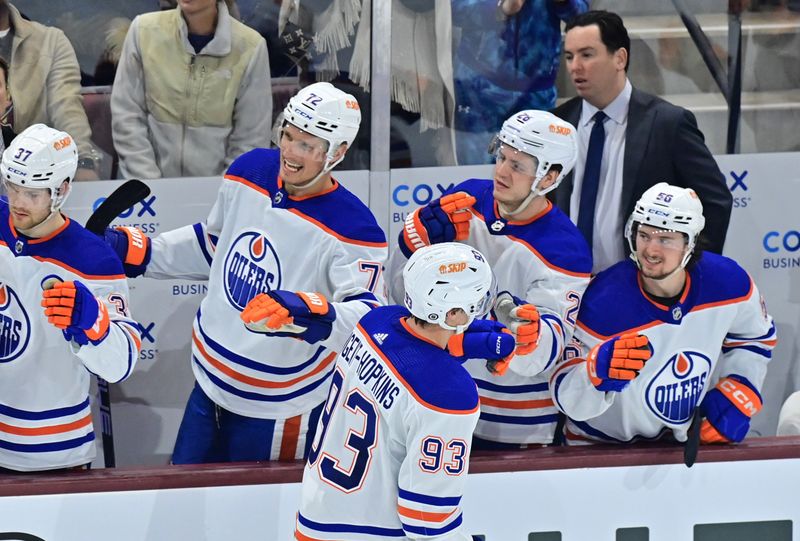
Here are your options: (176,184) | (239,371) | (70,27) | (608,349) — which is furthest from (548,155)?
(70,27)

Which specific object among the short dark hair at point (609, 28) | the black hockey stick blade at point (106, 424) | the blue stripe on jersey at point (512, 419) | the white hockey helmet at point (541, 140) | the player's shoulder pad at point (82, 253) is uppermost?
the short dark hair at point (609, 28)

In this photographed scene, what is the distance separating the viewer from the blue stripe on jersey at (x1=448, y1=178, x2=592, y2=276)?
368cm

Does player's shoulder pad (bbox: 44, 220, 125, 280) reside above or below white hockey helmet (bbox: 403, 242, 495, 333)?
below

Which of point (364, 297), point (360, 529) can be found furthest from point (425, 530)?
point (364, 297)

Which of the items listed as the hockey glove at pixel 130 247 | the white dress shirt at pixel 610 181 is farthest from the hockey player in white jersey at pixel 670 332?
the hockey glove at pixel 130 247

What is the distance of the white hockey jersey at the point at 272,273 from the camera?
146 inches

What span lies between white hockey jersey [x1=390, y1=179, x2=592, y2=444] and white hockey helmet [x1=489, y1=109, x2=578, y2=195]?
134 millimetres

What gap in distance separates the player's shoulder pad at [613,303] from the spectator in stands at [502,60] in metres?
0.96

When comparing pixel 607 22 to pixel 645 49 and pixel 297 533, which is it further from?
pixel 297 533

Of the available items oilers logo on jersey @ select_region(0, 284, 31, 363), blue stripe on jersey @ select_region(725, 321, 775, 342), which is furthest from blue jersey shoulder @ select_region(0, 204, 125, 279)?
blue stripe on jersey @ select_region(725, 321, 775, 342)

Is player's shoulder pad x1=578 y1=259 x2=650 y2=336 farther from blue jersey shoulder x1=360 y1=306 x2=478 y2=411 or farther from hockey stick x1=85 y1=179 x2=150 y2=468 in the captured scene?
hockey stick x1=85 y1=179 x2=150 y2=468

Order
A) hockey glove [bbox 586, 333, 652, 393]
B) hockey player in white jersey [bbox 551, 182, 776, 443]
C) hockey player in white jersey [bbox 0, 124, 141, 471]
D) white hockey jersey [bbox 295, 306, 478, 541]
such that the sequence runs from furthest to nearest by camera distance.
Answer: hockey player in white jersey [bbox 551, 182, 776, 443] → hockey glove [bbox 586, 333, 652, 393] → hockey player in white jersey [bbox 0, 124, 141, 471] → white hockey jersey [bbox 295, 306, 478, 541]

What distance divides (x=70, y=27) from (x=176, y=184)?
63cm

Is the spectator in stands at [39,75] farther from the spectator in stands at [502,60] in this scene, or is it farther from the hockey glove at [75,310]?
the spectator in stands at [502,60]
